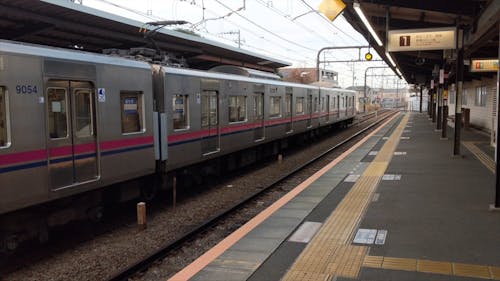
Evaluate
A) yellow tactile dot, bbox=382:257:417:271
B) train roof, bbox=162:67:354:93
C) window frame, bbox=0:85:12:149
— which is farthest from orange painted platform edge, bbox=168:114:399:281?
train roof, bbox=162:67:354:93

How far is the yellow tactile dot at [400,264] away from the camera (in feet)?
15.7

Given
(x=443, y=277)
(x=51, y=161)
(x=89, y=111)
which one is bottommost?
(x=443, y=277)

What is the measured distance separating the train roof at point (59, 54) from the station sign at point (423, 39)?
746 centimetres

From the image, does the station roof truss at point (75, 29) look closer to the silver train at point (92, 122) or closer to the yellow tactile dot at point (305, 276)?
the silver train at point (92, 122)

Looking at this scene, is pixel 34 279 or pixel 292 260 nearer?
pixel 292 260

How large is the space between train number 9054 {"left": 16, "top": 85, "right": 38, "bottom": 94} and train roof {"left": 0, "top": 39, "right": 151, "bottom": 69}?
15.3 inches

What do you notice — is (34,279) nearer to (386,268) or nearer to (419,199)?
(386,268)

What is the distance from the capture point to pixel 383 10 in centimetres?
1294

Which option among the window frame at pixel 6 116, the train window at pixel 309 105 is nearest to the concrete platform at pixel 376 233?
the window frame at pixel 6 116

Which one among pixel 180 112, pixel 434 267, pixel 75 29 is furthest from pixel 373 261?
pixel 75 29

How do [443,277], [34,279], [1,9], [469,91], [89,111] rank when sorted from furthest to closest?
[469,91] → [1,9] → [89,111] → [34,279] → [443,277]

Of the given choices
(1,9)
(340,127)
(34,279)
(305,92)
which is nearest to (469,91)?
(340,127)

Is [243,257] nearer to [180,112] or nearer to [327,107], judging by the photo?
[180,112]

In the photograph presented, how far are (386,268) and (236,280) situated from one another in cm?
153
